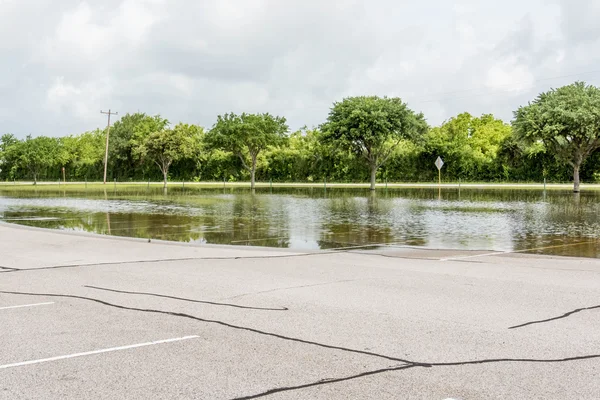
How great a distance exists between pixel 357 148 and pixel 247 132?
40.5ft

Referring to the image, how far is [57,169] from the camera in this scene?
103 metres

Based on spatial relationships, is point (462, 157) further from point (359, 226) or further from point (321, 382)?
point (321, 382)

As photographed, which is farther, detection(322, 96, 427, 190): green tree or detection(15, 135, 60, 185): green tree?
detection(15, 135, 60, 185): green tree

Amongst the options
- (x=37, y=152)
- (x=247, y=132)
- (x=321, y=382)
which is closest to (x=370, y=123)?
(x=247, y=132)

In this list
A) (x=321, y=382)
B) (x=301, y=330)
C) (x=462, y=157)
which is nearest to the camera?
(x=321, y=382)

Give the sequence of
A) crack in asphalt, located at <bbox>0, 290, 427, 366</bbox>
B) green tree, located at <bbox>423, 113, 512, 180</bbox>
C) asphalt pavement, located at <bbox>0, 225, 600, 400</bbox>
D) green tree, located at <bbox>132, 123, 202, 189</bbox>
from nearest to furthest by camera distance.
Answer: asphalt pavement, located at <bbox>0, 225, 600, 400</bbox>, crack in asphalt, located at <bbox>0, 290, 427, 366</bbox>, green tree, located at <bbox>423, 113, 512, 180</bbox>, green tree, located at <bbox>132, 123, 202, 189</bbox>

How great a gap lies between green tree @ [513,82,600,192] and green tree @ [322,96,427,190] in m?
9.16

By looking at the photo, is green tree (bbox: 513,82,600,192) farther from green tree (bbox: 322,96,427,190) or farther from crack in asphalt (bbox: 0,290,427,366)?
crack in asphalt (bbox: 0,290,427,366)

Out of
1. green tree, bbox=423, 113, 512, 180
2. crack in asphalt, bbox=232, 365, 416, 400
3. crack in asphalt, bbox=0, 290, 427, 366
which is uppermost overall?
green tree, bbox=423, 113, 512, 180

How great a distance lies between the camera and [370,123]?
52.9m

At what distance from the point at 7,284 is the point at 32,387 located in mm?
5010

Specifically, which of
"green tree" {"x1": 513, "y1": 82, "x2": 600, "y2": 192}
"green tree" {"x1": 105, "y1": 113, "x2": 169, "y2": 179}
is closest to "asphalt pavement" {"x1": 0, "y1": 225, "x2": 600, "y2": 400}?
"green tree" {"x1": 513, "y1": 82, "x2": 600, "y2": 192}

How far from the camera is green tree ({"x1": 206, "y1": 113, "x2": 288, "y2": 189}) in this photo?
63.4m

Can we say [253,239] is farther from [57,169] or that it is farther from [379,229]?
[57,169]
